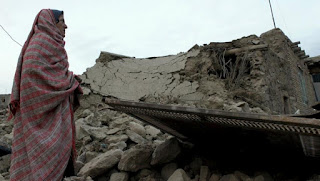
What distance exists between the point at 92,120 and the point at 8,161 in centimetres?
162

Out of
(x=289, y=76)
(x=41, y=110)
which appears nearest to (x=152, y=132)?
(x=41, y=110)

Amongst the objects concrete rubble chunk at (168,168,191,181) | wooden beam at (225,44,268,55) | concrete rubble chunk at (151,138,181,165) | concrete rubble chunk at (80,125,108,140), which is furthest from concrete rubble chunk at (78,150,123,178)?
wooden beam at (225,44,268,55)

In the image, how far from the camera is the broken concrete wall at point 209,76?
6836mm

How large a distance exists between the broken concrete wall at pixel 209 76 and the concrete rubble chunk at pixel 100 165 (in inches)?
136

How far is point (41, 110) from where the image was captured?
6.59ft

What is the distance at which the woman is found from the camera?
75.9 inches

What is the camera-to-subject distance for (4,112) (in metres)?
7.96

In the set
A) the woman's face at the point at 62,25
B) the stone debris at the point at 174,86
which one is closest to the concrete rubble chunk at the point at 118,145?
the stone debris at the point at 174,86

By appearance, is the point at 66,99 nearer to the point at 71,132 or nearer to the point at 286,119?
the point at 71,132

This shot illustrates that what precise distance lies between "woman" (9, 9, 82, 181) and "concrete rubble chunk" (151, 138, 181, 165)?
1055mm

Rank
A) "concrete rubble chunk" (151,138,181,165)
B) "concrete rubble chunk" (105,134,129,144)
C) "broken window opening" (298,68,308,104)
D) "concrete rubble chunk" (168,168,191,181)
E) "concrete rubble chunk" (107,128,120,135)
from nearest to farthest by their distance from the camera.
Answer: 1. "concrete rubble chunk" (168,168,191,181)
2. "concrete rubble chunk" (151,138,181,165)
3. "concrete rubble chunk" (105,134,129,144)
4. "concrete rubble chunk" (107,128,120,135)
5. "broken window opening" (298,68,308,104)

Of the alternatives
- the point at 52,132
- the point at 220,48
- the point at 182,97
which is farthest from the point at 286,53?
the point at 52,132

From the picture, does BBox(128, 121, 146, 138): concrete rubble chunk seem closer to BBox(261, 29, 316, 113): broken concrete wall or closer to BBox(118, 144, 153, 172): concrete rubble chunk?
BBox(118, 144, 153, 172): concrete rubble chunk

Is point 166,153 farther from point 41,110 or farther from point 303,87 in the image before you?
point 303,87
